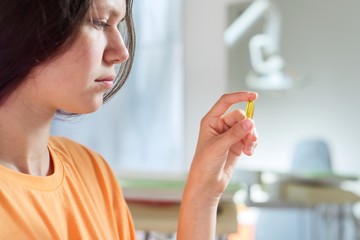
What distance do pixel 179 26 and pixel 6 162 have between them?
207cm

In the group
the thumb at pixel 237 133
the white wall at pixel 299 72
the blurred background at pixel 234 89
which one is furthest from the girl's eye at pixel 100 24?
the white wall at pixel 299 72

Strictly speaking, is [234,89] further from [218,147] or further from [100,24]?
[100,24]

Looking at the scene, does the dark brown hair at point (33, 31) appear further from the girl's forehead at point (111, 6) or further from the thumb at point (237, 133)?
the thumb at point (237, 133)

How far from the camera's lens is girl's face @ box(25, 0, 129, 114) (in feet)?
2.08

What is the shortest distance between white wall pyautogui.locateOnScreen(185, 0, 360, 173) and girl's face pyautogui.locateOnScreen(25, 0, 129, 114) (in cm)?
191

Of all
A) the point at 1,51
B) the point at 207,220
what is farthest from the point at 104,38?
the point at 207,220

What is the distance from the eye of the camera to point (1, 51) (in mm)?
611

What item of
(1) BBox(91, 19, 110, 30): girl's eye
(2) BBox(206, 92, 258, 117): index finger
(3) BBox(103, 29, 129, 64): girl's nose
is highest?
(1) BBox(91, 19, 110, 30): girl's eye

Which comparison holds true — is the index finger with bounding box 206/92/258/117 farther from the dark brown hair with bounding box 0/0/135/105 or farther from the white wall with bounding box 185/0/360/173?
the white wall with bounding box 185/0/360/173

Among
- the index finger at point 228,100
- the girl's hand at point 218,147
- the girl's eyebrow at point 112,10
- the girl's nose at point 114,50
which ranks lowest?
the girl's hand at point 218,147

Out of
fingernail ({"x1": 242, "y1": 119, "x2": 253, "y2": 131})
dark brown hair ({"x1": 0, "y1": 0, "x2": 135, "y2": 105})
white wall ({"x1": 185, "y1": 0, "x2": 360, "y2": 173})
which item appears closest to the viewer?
dark brown hair ({"x1": 0, "y1": 0, "x2": 135, "y2": 105})

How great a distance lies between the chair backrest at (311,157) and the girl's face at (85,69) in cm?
197

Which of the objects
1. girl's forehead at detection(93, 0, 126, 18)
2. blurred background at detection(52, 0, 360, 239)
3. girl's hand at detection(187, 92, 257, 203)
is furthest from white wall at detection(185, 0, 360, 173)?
girl's forehead at detection(93, 0, 126, 18)

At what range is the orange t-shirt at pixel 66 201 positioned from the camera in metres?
0.62
